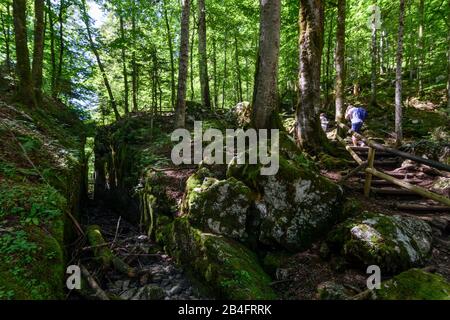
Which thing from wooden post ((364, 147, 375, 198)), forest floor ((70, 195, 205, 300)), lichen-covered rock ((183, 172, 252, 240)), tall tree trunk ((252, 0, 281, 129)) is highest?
tall tree trunk ((252, 0, 281, 129))

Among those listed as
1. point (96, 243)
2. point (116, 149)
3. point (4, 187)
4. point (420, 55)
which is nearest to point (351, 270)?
point (96, 243)

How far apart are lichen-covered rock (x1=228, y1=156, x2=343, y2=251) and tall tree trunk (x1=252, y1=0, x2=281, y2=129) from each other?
2.24 m

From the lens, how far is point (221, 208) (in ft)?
19.1

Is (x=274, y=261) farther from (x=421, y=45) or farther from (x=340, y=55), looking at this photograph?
(x=421, y=45)

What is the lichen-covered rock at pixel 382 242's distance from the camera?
184 inches

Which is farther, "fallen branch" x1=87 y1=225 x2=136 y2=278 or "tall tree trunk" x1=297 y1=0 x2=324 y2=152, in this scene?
"tall tree trunk" x1=297 y1=0 x2=324 y2=152

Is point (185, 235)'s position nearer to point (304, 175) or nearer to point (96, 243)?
point (96, 243)

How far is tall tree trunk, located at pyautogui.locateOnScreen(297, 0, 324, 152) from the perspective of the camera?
328 inches

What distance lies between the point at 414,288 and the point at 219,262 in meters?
2.79

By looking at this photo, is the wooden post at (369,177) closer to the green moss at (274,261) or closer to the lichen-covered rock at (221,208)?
the green moss at (274,261)

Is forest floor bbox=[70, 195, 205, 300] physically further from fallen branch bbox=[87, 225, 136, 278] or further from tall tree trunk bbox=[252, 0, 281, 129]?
tall tree trunk bbox=[252, 0, 281, 129]

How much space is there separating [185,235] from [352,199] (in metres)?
3.66

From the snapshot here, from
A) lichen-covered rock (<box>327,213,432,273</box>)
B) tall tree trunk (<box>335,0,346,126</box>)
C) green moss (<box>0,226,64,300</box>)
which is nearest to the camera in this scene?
green moss (<box>0,226,64,300</box>)

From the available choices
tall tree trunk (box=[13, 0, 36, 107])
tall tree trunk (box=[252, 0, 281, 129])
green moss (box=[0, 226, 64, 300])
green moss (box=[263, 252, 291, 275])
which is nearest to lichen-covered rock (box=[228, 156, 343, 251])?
green moss (box=[263, 252, 291, 275])
